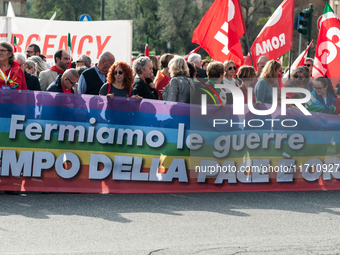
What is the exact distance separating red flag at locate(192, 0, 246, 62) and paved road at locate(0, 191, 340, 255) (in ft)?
13.1

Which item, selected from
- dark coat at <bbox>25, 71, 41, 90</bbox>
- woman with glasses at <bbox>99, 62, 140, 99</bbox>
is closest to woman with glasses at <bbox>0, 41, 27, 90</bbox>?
dark coat at <bbox>25, 71, 41, 90</bbox>

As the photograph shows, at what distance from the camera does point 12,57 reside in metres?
6.83

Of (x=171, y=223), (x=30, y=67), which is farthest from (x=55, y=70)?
(x=171, y=223)

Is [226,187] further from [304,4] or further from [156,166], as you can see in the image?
[304,4]

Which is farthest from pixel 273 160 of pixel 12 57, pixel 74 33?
pixel 74 33

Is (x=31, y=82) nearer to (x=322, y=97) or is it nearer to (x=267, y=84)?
(x=267, y=84)

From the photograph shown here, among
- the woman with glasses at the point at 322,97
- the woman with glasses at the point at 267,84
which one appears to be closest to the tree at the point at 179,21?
the woman with glasses at the point at 267,84

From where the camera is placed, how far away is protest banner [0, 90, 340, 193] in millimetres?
Answer: 6402

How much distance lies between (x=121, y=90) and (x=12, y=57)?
1.54 meters

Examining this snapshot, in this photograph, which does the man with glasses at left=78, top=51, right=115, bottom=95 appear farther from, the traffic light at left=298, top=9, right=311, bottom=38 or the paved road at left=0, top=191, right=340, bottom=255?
the traffic light at left=298, top=9, right=311, bottom=38

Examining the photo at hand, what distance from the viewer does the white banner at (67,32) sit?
12711 mm

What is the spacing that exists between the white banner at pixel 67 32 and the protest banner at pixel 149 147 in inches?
250

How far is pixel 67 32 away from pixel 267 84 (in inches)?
279

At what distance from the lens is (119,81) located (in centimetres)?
681
